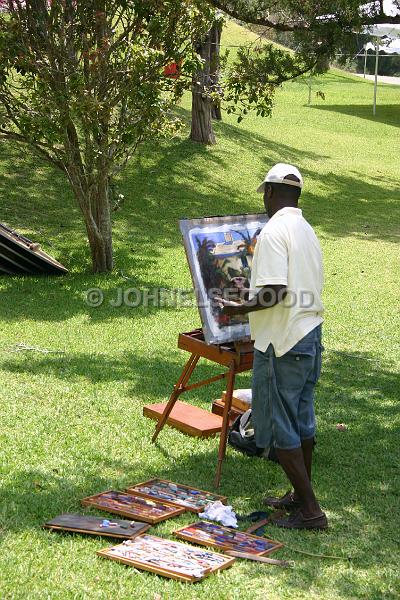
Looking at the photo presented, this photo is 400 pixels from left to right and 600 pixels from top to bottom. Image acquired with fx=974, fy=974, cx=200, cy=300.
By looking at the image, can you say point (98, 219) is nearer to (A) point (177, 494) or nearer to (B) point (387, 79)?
(A) point (177, 494)

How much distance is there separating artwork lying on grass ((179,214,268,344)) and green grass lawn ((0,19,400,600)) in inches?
39.0

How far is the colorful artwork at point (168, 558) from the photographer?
4.95 metres

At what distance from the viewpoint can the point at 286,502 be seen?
19.6 feet

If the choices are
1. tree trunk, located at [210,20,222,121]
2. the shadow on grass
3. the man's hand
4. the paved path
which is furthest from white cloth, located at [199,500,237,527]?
the paved path

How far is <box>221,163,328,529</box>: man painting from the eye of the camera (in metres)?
5.54

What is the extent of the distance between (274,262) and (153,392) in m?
3.42

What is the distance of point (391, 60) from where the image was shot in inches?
2055

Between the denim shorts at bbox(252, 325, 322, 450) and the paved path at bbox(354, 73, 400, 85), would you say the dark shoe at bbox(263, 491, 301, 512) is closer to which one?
the denim shorts at bbox(252, 325, 322, 450)

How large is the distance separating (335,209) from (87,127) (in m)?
10.1

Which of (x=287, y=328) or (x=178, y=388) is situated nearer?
(x=287, y=328)

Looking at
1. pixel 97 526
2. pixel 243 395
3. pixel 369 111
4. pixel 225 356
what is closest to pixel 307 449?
pixel 225 356

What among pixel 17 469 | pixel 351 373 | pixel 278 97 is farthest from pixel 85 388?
pixel 278 97

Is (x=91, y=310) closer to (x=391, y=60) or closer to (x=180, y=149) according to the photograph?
(x=180, y=149)

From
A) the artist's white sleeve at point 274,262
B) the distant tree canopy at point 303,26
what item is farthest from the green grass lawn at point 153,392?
the distant tree canopy at point 303,26
